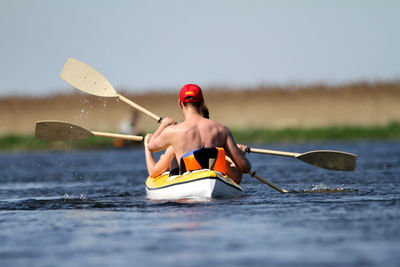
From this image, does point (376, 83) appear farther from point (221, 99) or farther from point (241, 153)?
point (241, 153)

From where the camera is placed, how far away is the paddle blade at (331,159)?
437 inches

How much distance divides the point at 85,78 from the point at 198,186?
3716 mm

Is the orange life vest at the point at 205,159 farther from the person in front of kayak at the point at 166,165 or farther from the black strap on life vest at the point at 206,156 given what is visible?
the person in front of kayak at the point at 166,165

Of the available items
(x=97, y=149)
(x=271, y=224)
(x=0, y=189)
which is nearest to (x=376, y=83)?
(x=97, y=149)

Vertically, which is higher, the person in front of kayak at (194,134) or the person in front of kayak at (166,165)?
the person in front of kayak at (194,134)

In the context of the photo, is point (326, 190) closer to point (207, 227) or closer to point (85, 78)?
point (85, 78)

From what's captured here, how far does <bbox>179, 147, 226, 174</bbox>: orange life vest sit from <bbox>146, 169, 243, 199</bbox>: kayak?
0.22 ft

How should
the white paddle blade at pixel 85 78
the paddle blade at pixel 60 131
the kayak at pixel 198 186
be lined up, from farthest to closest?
the white paddle blade at pixel 85 78 < the paddle blade at pixel 60 131 < the kayak at pixel 198 186

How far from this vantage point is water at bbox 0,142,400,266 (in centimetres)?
548

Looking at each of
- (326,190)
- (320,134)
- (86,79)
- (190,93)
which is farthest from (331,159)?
(320,134)

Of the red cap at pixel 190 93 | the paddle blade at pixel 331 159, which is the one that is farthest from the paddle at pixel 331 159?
the red cap at pixel 190 93

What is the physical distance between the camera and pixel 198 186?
29.0ft

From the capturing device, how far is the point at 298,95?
31219mm

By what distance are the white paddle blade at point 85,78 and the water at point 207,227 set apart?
1451mm
